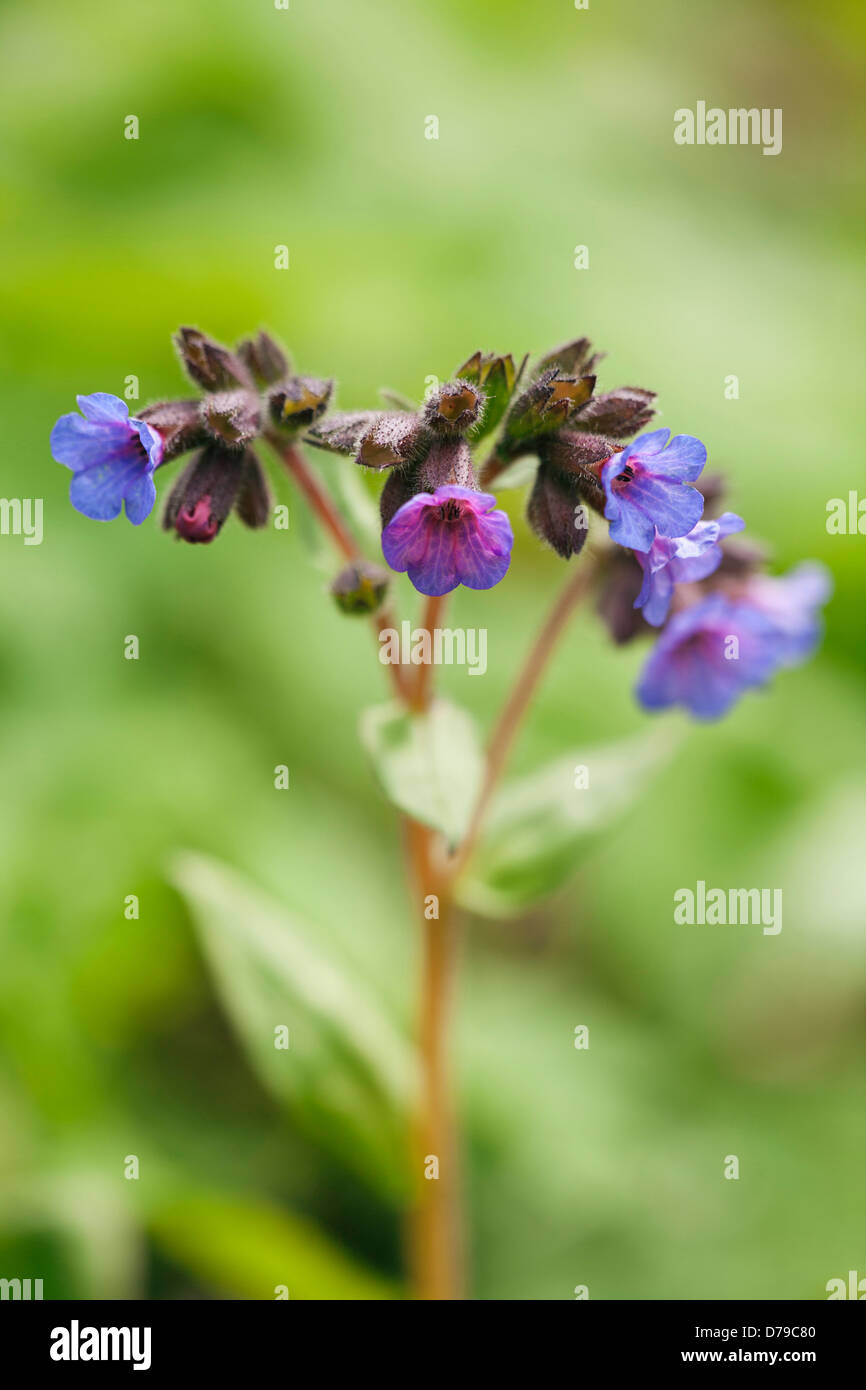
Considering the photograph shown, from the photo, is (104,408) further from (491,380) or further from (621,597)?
(621,597)

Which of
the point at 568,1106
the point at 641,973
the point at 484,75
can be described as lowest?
the point at 568,1106

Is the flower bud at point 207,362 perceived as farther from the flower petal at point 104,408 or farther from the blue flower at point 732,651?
the blue flower at point 732,651

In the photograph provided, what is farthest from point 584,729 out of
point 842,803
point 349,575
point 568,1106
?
point 349,575

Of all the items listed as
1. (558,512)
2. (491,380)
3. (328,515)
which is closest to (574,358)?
(491,380)

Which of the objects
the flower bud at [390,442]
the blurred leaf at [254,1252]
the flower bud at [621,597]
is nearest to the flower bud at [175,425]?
the flower bud at [390,442]

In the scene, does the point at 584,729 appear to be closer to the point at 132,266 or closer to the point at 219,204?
the point at 132,266
